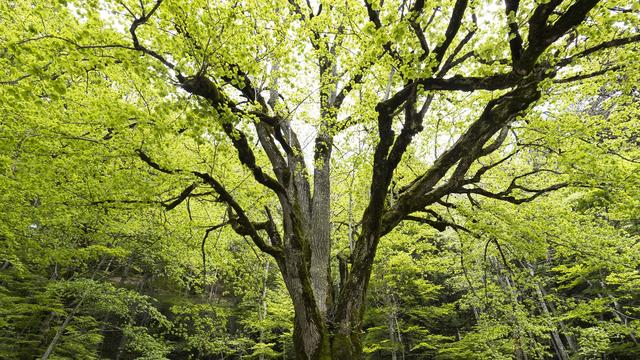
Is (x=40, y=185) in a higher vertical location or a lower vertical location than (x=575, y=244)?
higher

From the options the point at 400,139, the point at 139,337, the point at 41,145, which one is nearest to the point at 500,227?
the point at 400,139

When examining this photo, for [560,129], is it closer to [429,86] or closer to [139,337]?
[429,86]

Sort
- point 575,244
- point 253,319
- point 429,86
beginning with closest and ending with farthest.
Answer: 1. point 429,86
2. point 575,244
3. point 253,319

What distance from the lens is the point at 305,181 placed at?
5848 mm

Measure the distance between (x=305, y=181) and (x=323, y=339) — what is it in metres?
2.66

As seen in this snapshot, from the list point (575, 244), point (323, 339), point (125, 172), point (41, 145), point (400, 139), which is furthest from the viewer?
point (575, 244)

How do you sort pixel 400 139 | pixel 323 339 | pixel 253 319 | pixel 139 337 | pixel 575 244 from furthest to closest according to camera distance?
1. pixel 253 319
2. pixel 139 337
3. pixel 575 244
4. pixel 323 339
5. pixel 400 139

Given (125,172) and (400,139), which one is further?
(125,172)

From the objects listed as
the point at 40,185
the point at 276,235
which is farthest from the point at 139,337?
Result: the point at 276,235

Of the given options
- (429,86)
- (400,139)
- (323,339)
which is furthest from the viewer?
(323,339)

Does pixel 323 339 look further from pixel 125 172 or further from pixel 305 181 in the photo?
pixel 125 172

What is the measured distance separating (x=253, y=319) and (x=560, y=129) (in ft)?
44.8

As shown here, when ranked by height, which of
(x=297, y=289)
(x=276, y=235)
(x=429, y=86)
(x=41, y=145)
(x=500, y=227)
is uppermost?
(x=41, y=145)

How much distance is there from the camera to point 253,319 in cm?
1465
